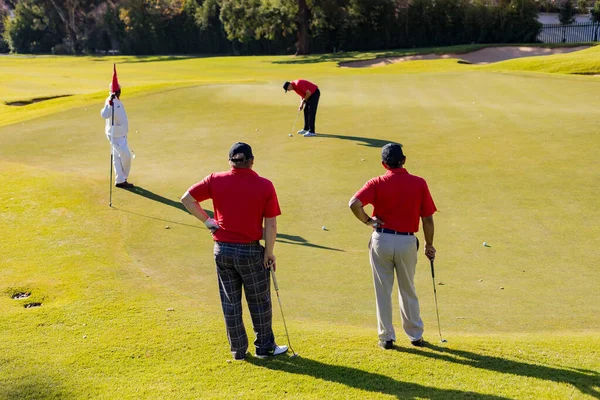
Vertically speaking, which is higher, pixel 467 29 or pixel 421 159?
pixel 467 29

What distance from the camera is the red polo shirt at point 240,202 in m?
6.95

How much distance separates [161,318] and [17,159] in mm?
11443

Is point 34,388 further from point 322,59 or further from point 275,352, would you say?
point 322,59

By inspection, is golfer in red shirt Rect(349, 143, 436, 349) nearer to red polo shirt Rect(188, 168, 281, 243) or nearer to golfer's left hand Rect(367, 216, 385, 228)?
golfer's left hand Rect(367, 216, 385, 228)

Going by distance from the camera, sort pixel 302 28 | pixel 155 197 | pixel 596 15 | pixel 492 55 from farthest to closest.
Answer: pixel 302 28 < pixel 596 15 < pixel 492 55 < pixel 155 197

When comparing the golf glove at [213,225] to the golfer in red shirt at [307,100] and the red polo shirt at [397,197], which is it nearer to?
the red polo shirt at [397,197]

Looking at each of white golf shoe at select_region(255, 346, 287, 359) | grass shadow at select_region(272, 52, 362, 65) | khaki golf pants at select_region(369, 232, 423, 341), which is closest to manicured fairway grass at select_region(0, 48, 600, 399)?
white golf shoe at select_region(255, 346, 287, 359)

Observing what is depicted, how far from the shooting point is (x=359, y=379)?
263 inches

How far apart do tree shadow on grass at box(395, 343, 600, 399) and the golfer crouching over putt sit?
1.53 m

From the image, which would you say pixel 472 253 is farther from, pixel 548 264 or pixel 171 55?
pixel 171 55

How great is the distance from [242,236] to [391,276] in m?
1.64

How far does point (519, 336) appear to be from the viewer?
792cm

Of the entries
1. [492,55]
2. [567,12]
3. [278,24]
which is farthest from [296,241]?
[567,12]

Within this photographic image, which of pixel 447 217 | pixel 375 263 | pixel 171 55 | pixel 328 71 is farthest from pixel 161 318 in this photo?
pixel 171 55
